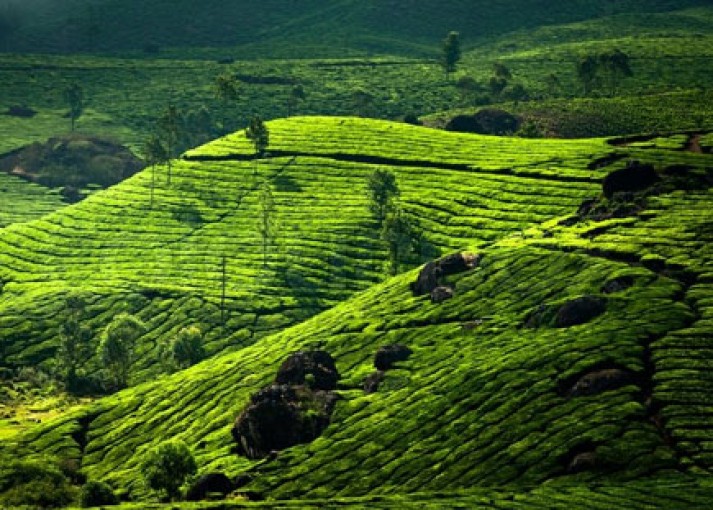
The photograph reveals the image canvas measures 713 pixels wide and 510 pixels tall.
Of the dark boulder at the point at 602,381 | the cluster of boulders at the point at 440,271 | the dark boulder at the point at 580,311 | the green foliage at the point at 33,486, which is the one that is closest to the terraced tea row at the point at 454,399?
the dark boulder at the point at 602,381

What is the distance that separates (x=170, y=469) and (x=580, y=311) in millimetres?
60818

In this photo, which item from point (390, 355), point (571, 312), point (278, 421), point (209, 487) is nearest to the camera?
point (209, 487)

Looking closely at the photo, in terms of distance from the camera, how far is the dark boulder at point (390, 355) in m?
166

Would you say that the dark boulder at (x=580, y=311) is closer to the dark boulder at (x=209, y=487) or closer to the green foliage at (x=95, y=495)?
the dark boulder at (x=209, y=487)

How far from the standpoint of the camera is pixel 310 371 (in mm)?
167750

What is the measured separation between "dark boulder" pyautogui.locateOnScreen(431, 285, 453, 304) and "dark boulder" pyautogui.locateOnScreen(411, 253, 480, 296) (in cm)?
266

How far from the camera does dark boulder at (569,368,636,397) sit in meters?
140

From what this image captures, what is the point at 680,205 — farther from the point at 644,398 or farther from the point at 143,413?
the point at 143,413

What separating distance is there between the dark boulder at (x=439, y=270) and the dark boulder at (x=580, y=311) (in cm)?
3247

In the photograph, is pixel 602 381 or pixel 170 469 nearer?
pixel 602 381

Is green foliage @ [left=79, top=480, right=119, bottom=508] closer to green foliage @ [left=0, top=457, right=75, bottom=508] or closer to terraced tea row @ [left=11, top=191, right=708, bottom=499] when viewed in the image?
green foliage @ [left=0, top=457, right=75, bottom=508]

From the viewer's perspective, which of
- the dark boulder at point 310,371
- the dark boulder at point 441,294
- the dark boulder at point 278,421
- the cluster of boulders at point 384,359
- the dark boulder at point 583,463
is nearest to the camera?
the dark boulder at point 583,463

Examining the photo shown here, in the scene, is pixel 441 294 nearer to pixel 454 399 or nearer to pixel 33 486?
pixel 454 399

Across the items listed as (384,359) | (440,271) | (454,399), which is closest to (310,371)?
(384,359)
